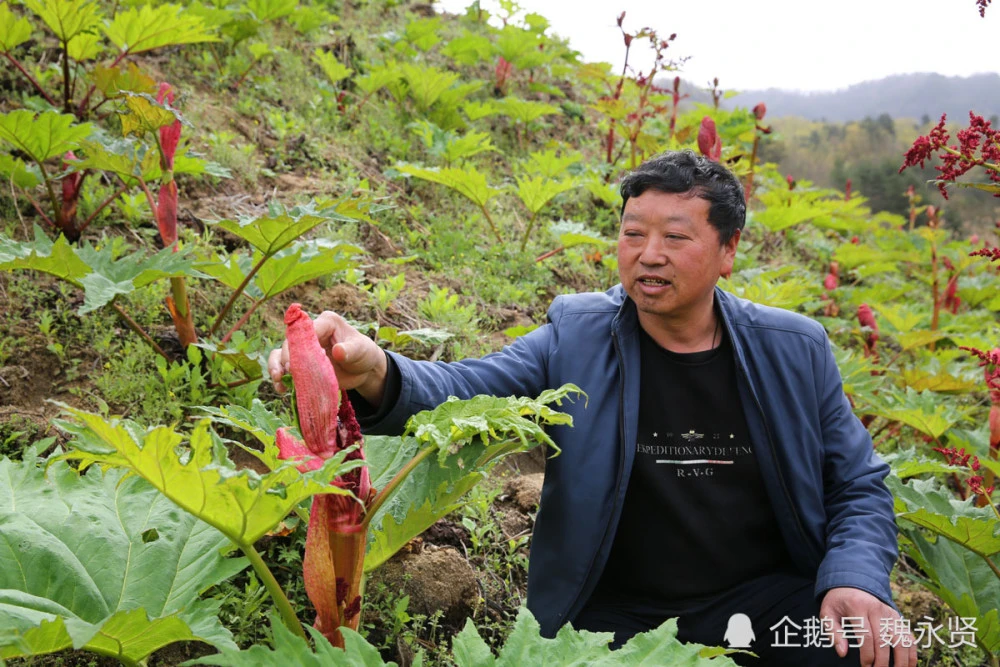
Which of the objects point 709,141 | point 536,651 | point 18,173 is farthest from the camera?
point 709,141

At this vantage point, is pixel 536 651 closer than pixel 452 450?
Yes

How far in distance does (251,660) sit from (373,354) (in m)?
0.78

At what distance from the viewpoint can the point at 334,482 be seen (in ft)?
4.95

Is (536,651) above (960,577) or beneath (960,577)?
above

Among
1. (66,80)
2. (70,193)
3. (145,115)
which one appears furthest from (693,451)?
(66,80)

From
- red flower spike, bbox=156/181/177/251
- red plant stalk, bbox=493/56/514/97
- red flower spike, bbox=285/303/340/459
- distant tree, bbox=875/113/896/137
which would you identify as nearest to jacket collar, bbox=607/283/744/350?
red flower spike, bbox=285/303/340/459

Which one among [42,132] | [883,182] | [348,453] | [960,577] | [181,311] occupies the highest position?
[883,182]

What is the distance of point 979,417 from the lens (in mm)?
4957

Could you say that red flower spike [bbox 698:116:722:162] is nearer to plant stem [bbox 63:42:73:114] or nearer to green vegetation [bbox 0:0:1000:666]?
green vegetation [bbox 0:0:1000:666]

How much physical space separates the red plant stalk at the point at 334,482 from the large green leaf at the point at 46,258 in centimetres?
118

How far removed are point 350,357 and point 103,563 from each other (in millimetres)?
657

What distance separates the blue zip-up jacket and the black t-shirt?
2.9 inches

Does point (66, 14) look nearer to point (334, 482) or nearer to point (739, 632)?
point (334, 482)

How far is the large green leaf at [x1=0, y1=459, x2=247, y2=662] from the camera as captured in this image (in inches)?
50.8
